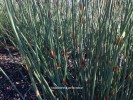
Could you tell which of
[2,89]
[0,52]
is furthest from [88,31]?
[0,52]

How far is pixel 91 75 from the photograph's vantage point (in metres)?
1.49

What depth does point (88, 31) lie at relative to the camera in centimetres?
144

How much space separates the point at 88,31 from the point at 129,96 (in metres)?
0.43

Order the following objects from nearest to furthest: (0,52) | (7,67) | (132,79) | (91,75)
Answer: (132,79), (91,75), (7,67), (0,52)

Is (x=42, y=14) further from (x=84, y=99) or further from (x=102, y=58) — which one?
(x=84, y=99)

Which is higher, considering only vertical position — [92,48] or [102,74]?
[92,48]

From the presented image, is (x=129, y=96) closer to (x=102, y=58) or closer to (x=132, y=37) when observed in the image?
(x=102, y=58)

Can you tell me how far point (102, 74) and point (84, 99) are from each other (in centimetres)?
17

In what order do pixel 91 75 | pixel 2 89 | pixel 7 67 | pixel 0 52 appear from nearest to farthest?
pixel 91 75, pixel 2 89, pixel 7 67, pixel 0 52

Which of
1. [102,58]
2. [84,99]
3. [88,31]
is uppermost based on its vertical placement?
[88,31]

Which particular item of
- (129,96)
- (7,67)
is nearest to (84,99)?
(129,96)

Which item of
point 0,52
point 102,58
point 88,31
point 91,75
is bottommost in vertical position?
point 0,52

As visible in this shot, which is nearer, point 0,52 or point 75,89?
point 75,89

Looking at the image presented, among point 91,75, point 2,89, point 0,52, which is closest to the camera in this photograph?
point 91,75
